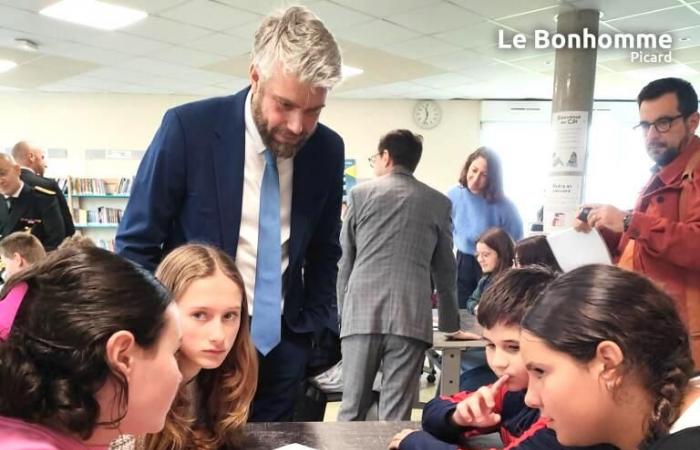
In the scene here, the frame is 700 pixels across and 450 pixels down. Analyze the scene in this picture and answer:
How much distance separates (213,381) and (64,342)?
0.63 meters

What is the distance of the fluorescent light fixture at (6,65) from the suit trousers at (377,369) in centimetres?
520

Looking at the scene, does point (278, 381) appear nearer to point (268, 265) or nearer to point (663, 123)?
point (268, 265)

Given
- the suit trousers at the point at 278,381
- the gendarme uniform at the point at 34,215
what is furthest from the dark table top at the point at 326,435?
the gendarme uniform at the point at 34,215

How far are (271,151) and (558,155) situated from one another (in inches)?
143

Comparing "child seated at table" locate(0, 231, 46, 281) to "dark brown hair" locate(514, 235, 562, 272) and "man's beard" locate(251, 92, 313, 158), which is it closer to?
"man's beard" locate(251, 92, 313, 158)

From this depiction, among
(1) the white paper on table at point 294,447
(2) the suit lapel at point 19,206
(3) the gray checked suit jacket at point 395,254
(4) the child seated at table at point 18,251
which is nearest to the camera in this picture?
(1) the white paper on table at point 294,447

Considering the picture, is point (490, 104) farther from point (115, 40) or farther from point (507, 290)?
point (507, 290)

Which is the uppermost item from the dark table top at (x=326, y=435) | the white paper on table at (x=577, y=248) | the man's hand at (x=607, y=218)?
the man's hand at (x=607, y=218)

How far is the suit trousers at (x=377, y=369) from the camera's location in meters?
2.55

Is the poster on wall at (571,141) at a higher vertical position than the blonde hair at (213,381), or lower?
higher

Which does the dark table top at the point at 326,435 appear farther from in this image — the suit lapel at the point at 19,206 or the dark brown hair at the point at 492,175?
the suit lapel at the point at 19,206

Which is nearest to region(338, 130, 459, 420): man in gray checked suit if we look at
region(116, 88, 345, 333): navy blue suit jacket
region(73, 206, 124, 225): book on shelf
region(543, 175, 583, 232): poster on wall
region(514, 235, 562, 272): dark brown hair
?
region(514, 235, 562, 272): dark brown hair

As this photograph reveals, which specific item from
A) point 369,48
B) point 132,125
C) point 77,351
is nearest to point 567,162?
point 369,48

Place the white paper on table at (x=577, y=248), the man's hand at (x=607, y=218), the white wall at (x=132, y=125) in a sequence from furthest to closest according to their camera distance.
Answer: the white wall at (x=132, y=125)
the man's hand at (x=607, y=218)
the white paper on table at (x=577, y=248)
